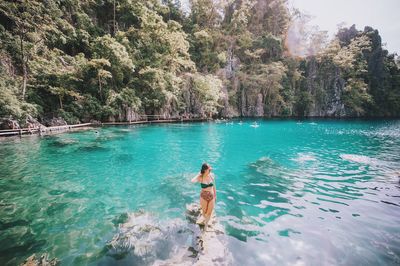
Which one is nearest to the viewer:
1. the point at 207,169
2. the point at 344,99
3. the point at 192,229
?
the point at 207,169

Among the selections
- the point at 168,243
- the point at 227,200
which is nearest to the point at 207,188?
the point at 168,243

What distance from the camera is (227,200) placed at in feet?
27.6

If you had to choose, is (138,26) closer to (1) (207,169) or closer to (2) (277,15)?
(2) (277,15)

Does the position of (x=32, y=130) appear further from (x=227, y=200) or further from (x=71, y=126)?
(x=227, y=200)

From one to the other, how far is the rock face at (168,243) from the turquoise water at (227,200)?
13cm

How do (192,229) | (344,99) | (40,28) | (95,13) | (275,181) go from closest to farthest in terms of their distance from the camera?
(192,229)
(275,181)
(40,28)
(95,13)
(344,99)

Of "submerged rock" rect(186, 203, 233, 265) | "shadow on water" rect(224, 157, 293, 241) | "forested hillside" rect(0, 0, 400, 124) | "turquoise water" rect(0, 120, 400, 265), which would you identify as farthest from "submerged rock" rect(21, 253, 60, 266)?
"forested hillside" rect(0, 0, 400, 124)

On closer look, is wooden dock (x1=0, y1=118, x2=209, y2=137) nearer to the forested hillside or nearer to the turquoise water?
the forested hillside

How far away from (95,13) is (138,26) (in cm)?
702

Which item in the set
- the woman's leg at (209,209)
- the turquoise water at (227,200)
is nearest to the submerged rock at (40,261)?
the turquoise water at (227,200)

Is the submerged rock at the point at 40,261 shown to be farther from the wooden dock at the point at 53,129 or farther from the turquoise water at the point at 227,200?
the wooden dock at the point at 53,129

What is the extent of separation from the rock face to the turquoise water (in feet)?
0.44

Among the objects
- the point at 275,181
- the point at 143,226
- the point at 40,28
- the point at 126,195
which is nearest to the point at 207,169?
the point at 143,226

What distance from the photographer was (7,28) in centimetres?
2612
